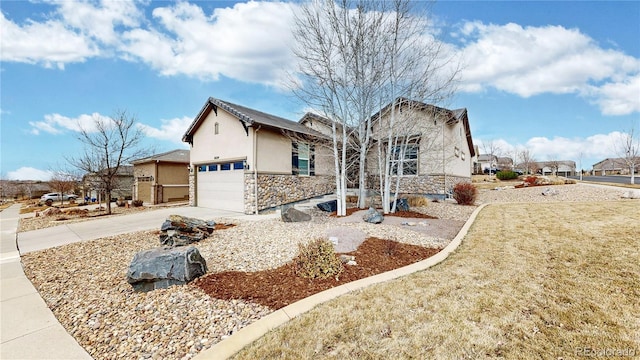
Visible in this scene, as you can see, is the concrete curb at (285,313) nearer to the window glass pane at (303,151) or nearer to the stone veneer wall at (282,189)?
the stone veneer wall at (282,189)

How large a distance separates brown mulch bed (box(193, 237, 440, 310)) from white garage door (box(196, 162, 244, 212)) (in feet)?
27.5

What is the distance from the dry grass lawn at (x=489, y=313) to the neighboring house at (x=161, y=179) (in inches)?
744

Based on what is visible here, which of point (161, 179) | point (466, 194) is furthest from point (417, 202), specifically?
point (161, 179)

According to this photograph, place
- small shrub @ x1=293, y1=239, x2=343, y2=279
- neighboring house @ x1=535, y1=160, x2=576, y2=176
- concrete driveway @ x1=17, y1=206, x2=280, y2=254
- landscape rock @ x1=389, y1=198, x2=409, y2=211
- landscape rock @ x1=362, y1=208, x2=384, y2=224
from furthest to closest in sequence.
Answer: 1. neighboring house @ x1=535, y1=160, x2=576, y2=176
2. landscape rock @ x1=389, y1=198, x2=409, y2=211
3. landscape rock @ x1=362, y1=208, x2=384, y2=224
4. concrete driveway @ x1=17, y1=206, x2=280, y2=254
5. small shrub @ x1=293, y1=239, x2=343, y2=279

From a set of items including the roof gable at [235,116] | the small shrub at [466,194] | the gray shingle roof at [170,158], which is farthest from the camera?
the gray shingle roof at [170,158]

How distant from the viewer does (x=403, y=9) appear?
9.74 metres

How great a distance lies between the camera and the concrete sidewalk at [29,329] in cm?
283

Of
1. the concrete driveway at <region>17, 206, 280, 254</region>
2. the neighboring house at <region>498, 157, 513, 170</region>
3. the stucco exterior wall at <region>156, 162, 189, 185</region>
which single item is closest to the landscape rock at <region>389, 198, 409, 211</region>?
the concrete driveway at <region>17, 206, 280, 254</region>

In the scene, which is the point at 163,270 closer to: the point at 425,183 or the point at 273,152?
the point at 273,152

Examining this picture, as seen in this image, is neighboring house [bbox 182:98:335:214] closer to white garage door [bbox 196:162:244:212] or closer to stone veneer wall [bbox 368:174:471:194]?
white garage door [bbox 196:162:244:212]

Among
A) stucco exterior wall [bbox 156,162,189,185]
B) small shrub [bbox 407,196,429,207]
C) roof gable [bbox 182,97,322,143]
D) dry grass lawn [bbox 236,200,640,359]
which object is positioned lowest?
dry grass lawn [bbox 236,200,640,359]

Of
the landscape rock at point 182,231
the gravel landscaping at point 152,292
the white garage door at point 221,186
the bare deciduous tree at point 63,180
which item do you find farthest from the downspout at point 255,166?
the bare deciduous tree at point 63,180

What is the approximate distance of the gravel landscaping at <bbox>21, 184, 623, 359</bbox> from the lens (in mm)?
2916

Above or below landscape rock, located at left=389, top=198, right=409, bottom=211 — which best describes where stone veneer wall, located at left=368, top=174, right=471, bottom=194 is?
above
